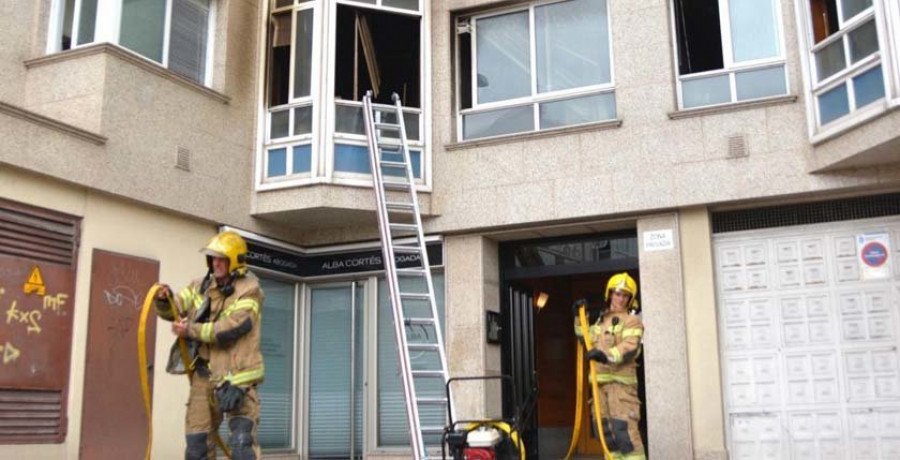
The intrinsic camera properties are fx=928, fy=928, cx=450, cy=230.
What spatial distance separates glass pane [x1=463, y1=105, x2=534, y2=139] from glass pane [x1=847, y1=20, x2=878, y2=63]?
4.06 meters

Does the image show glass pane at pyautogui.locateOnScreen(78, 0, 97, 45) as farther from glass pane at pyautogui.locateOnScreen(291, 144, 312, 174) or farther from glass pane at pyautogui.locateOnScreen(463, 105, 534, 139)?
glass pane at pyautogui.locateOnScreen(463, 105, 534, 139)

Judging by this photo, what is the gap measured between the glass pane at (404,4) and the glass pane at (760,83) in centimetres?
448

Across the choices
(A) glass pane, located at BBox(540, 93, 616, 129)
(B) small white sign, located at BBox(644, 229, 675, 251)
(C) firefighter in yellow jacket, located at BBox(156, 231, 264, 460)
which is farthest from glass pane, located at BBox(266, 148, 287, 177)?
Answer: (C) firefighter in yellow jacket, located at BBox(156, 231, 264, 460)

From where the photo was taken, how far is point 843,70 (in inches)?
402

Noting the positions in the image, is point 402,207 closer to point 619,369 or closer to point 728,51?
point 619,369

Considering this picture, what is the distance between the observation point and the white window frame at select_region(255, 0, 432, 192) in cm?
1214

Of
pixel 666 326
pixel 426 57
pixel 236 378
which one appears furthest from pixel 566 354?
pixel 236 378

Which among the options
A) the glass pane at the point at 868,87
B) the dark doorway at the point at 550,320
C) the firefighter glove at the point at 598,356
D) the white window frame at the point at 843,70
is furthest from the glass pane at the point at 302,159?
the glass pane at the point at 868,87

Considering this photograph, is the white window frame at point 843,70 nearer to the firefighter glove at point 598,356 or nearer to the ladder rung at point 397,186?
the firefighter glove at point 598,356

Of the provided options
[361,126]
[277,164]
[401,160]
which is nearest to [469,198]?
[401,160]

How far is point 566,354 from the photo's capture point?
15211 millimetres

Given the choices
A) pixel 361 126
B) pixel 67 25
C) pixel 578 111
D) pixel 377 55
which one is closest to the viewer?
pixel 67 25

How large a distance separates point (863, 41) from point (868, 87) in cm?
53

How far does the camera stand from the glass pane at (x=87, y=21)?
431 inches
